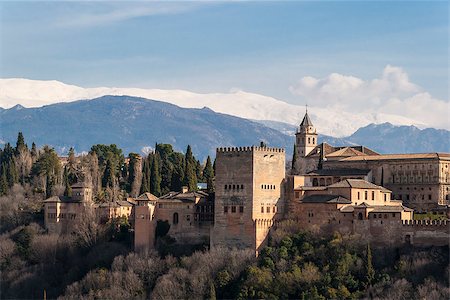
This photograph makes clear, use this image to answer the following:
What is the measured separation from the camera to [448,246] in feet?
181

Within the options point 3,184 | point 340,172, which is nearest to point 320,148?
point 340,172

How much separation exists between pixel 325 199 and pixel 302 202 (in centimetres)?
147

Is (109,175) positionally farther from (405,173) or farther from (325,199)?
(325,199)

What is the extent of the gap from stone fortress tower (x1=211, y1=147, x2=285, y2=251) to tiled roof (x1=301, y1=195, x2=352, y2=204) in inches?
73.6

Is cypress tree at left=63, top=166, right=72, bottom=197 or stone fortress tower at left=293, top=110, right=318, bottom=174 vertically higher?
stone fortress tower at left=293, top=110, right=318, bottom=174

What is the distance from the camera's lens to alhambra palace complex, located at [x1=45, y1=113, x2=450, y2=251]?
→ 187 feet

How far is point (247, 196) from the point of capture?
60.4 meters

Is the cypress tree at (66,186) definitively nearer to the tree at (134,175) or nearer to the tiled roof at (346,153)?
the tree at (134,175)

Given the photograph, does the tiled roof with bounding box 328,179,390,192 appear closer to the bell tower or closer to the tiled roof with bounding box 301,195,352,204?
the tiled roof with bounding box 301,195,352,204

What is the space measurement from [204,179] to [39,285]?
1731 cm

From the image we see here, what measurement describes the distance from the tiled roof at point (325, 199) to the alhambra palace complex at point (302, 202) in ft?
0.18

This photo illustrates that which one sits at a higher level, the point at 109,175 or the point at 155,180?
the point at 109,175

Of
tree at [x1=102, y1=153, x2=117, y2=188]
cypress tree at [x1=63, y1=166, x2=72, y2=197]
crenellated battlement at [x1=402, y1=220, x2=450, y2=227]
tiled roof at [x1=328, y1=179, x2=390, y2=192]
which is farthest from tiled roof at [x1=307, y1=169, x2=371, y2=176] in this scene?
tree at [x1=102, y1=153, x2=117, y2=188]

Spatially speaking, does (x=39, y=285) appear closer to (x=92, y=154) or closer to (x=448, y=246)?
(x=92, y=154)
